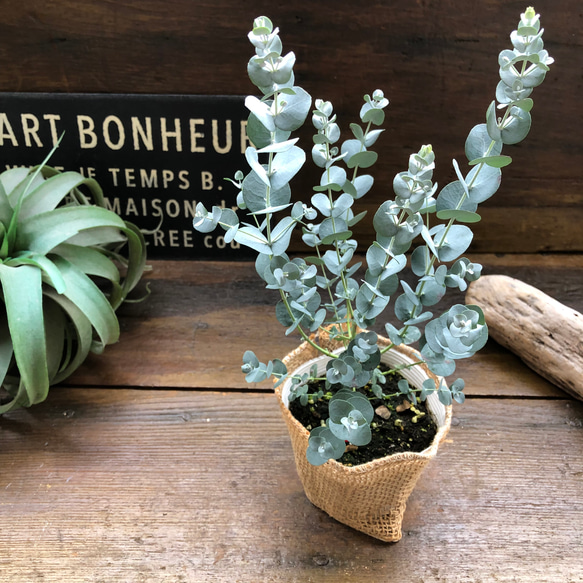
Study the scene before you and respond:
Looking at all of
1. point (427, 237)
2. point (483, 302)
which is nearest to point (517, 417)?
point (483, 302)

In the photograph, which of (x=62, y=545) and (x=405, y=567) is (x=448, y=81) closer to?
(x=405, y=567)

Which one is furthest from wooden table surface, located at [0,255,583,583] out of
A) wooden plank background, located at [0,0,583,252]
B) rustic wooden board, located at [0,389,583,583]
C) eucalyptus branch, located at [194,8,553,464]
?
wooden plank background, located at [0,0,583,252]

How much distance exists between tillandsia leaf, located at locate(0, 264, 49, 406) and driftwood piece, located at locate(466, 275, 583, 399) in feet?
1.71

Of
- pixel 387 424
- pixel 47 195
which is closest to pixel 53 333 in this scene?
pixel 47 195

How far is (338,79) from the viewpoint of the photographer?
75 cm

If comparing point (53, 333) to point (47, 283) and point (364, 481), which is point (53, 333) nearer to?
point (47, 283)

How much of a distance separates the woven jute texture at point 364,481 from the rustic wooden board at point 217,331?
17 centimetres

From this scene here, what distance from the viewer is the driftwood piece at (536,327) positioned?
0.64m

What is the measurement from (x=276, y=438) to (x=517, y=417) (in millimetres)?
Answer: 277

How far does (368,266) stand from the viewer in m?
0.40

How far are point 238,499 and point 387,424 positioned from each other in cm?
17

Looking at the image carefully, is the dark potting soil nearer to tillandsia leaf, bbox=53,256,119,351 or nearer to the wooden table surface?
the wooden table surface

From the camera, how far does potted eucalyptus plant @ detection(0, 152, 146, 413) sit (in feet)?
1.83

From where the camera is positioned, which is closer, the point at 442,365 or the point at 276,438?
the point at 442,365
